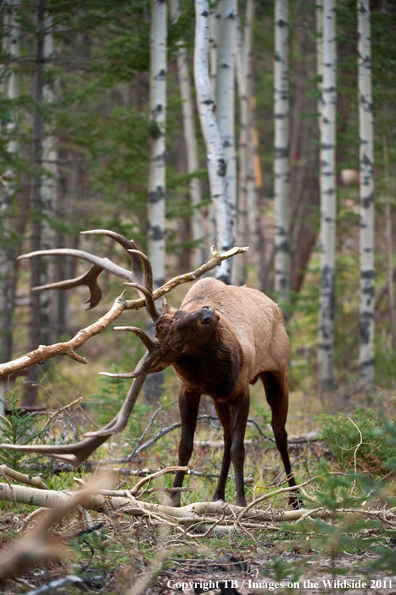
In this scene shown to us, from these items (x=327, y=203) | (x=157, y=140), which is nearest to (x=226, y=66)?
(x=157, y=140)

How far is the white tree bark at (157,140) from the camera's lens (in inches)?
376

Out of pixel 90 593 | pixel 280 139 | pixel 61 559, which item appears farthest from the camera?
pixel 280 139

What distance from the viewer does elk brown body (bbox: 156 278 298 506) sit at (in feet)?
14.8

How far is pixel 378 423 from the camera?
594 centimetres

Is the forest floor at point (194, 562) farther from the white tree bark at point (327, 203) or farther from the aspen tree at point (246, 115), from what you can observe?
the aspen tree at point (246, 115)

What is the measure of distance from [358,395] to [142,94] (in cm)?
1275

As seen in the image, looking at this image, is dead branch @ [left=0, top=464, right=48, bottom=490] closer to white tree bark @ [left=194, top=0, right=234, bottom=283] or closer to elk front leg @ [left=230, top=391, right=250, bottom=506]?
elk front leg @ [left=230, top=391, right=250, bottom=506]

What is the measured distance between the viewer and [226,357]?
185 inches

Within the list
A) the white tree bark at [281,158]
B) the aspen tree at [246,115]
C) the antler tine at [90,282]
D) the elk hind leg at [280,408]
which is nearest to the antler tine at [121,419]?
the antler tine at [90,282]

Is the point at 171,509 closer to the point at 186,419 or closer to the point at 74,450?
the point at 186,419

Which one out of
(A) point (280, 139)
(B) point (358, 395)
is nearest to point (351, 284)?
(A) point (280, 139)

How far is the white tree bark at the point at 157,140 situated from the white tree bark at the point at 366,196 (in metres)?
4.17

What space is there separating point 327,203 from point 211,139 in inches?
195

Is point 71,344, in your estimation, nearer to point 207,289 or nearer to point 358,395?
point 207,289
